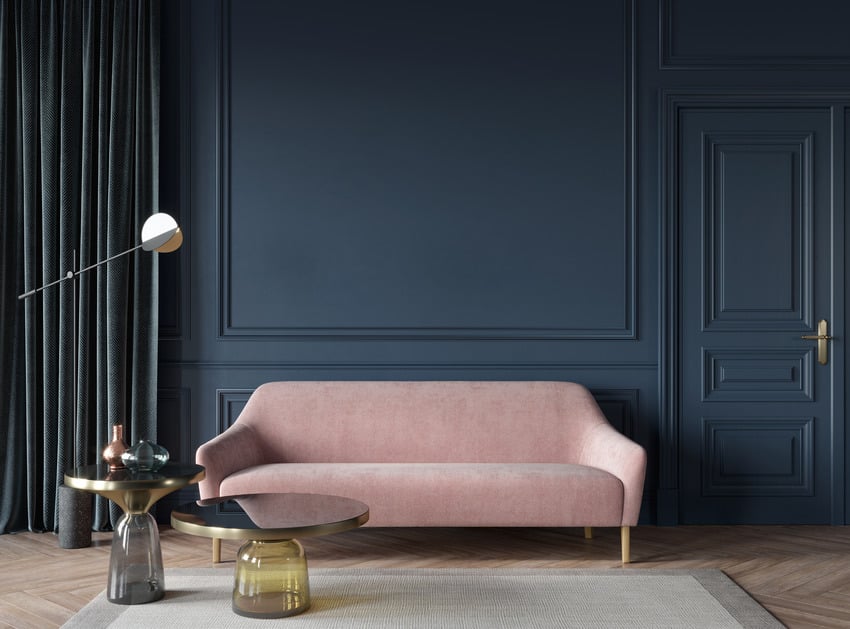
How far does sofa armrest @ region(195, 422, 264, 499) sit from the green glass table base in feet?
2.45

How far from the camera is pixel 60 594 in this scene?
335 centimetres

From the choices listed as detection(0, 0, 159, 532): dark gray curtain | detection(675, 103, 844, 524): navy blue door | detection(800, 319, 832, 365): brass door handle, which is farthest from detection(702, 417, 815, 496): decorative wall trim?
detection(0, 0, 159, 532): dark gray curtain

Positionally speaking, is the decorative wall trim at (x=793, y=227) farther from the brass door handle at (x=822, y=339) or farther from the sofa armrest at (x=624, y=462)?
the sofa armrest at (x=624, y=462)

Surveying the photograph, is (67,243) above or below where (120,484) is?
above

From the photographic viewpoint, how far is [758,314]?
4637 millimetres

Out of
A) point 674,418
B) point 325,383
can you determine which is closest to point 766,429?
point 674,418

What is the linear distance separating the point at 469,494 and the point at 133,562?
1.37m

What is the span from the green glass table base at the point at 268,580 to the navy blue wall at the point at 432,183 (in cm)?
171

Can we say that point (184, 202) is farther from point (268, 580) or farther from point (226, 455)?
point (268, 580)

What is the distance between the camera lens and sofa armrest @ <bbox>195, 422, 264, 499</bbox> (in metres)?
3.76

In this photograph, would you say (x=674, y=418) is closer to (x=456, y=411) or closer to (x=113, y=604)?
(x=456, y=411)

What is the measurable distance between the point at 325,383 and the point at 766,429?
227 cm

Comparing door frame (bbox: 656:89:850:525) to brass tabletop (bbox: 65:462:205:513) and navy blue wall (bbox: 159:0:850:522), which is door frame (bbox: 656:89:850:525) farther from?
brass tabletop (bbox: 65:462:205:513)

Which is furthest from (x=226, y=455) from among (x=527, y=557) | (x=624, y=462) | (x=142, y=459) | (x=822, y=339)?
(x=822, y=339)
